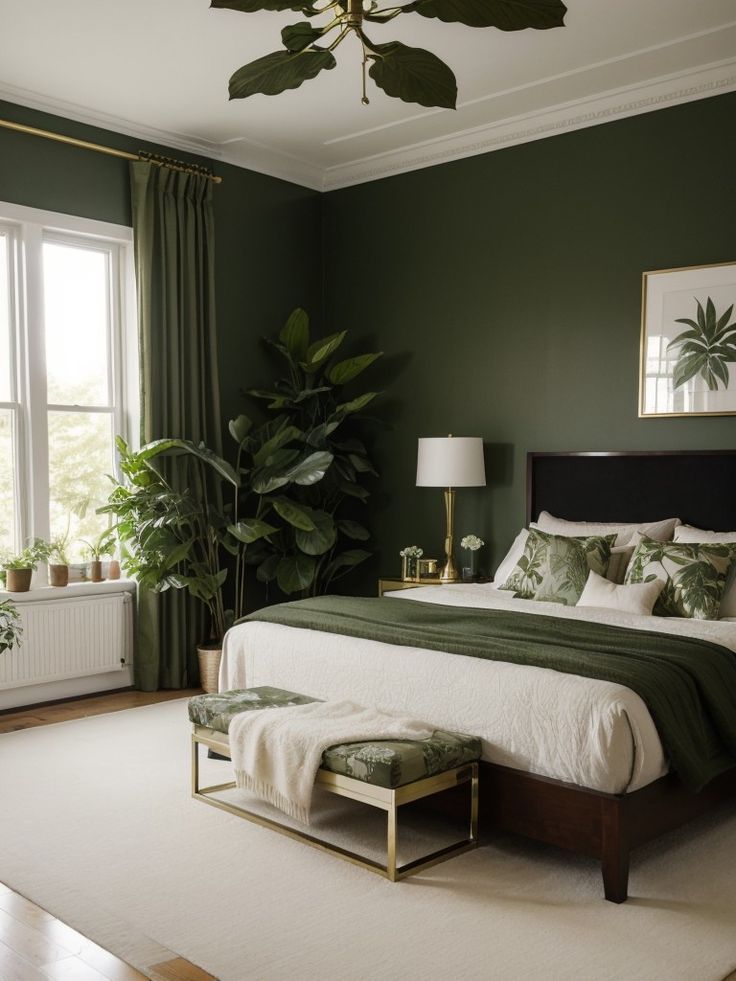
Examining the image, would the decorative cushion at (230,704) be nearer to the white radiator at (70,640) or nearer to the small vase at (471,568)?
the white radiator at (70,640)

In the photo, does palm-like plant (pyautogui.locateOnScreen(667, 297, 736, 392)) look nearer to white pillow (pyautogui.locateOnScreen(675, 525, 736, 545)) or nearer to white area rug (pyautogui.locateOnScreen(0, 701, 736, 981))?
white pillow (pyautogui.locateOnScreen(675, 525, 736, 545))

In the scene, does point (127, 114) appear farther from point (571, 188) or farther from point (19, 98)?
point (571, 188)

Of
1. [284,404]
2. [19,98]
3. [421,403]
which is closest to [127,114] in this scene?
[19,98]

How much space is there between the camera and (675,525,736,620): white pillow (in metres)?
4.01

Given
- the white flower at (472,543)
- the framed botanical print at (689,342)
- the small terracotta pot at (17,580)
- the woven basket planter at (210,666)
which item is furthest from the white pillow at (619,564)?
the small terracotta pot at (17,580)

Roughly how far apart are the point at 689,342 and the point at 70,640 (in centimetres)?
358

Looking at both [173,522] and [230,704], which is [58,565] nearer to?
[173,522]

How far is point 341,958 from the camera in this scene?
2488 mm

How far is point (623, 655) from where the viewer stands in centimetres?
318

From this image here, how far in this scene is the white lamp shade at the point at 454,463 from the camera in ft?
17.3

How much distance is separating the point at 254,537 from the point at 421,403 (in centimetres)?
146

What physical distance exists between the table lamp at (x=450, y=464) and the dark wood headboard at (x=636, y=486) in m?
0.30

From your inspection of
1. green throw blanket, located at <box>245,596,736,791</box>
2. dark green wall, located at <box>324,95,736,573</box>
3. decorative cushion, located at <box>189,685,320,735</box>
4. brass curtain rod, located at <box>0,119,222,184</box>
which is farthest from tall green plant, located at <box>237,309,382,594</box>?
decorative cushion, located at <box>189,685,320,735</box>

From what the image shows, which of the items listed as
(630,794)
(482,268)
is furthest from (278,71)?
(482,268)
